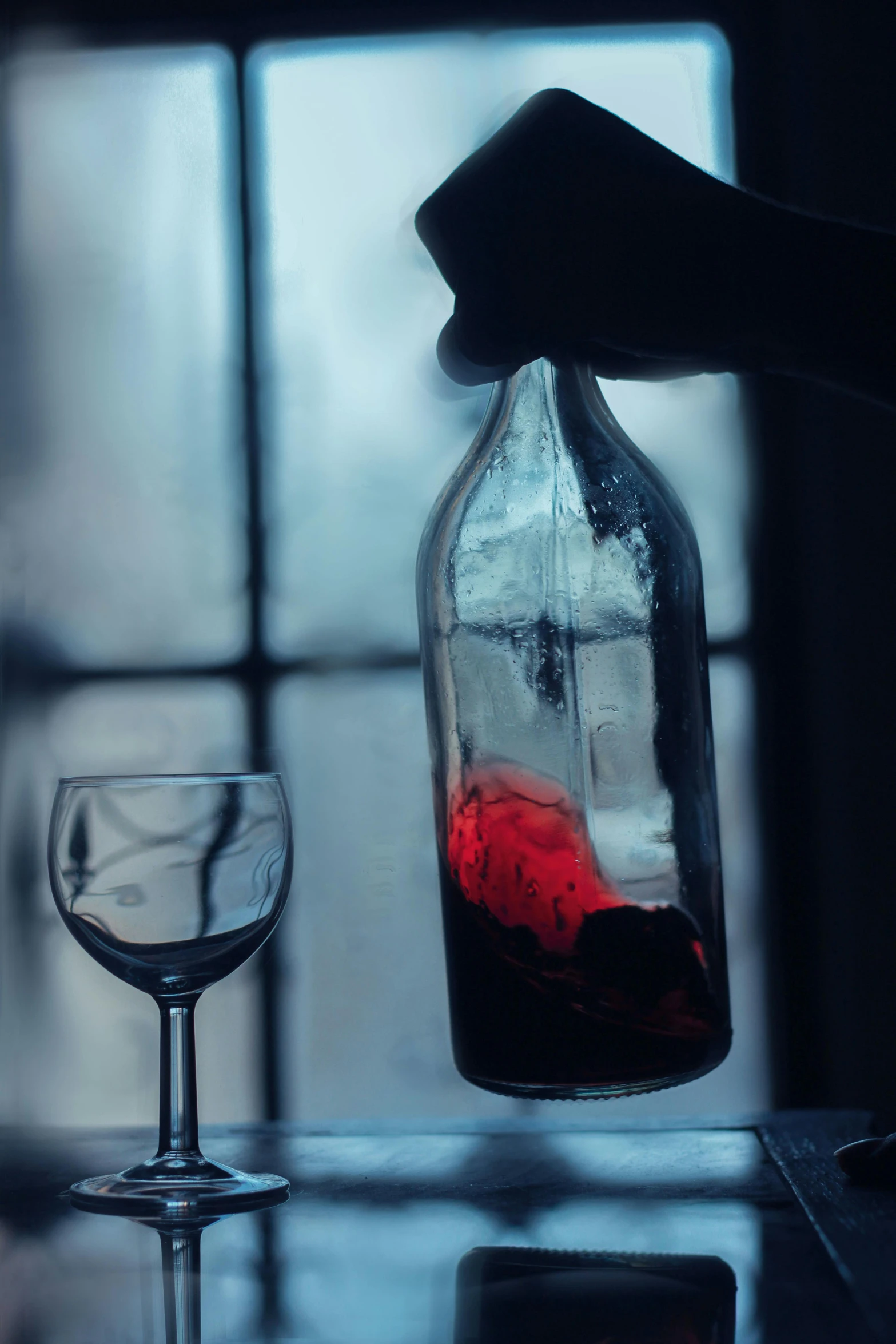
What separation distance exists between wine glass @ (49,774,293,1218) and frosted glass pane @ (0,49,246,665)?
0.97 metres

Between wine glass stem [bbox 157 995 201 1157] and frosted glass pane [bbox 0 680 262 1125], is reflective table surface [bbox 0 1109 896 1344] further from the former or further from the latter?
frosted glass pane [bbox 0 680 262 1125]

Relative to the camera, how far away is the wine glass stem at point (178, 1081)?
378 millimetres

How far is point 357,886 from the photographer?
133cm

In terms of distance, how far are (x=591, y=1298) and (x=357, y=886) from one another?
1061 mm

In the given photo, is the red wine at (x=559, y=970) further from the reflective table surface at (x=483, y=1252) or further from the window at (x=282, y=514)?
the window at (x=282, y=514)

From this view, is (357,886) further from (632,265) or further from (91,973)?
(632,265)

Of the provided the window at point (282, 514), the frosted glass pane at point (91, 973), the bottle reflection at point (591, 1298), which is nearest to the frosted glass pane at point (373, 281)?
the window at point (282, 514)

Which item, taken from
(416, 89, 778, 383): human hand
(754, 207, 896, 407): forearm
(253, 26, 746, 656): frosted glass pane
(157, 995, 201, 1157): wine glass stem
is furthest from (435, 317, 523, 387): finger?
(253, 26, 746, 656): frosted glass pane

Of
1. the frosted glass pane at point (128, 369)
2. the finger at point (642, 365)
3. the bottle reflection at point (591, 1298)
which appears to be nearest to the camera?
the bottle reflection at point (591, 1298)

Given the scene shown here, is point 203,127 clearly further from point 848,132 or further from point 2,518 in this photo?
point 848,132

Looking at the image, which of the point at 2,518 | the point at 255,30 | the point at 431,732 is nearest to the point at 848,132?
the point at 255,30

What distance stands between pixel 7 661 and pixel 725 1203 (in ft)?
3.74

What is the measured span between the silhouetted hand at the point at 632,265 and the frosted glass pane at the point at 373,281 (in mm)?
840

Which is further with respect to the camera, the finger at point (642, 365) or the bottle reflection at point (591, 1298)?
the finger at point (642, 365)
